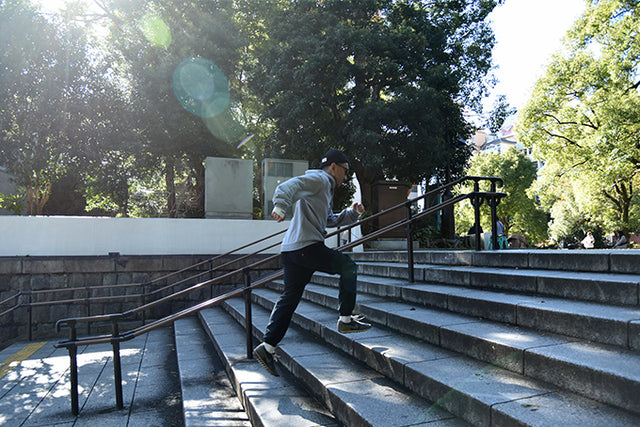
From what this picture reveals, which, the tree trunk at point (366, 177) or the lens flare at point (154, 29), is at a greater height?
the lens flare at point (154, 29)

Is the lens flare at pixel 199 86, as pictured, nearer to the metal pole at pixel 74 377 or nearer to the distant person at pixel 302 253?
the metal pole at pixel 74 377

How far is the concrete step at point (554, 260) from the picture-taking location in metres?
3.39

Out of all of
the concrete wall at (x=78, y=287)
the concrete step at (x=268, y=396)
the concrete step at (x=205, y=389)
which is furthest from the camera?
the concrete wall at (x=78, y=287)

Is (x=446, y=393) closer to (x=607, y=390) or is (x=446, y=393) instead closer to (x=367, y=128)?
(x=607, y=390)

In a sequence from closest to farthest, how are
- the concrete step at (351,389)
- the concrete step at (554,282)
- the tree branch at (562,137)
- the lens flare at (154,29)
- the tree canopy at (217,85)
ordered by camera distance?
the concrete step at (351,389) < the concrete step at (554,282) < the tree canopy at (217,85) < the lens flare at (154,29) < the tree branch at (562,137)

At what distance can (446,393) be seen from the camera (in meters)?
2.31

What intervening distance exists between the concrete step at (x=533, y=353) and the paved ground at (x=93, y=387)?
2170mm

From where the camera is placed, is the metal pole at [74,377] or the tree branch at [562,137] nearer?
the metal pole at [74,377]

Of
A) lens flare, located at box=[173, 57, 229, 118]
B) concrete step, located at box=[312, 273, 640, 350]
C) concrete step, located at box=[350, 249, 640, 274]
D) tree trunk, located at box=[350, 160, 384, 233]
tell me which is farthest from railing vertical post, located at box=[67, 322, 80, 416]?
tree trunk, located at box=[350, 160, 384, 233]

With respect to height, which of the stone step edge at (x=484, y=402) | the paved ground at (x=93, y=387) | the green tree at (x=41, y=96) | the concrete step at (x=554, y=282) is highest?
the green tree at (x=41, y=96)

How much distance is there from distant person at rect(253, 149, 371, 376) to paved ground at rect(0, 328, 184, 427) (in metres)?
1.14

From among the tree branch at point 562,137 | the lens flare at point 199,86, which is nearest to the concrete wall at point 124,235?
the lens flare at point 199,86

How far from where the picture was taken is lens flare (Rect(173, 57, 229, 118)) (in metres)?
13.4

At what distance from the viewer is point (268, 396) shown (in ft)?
10.1
